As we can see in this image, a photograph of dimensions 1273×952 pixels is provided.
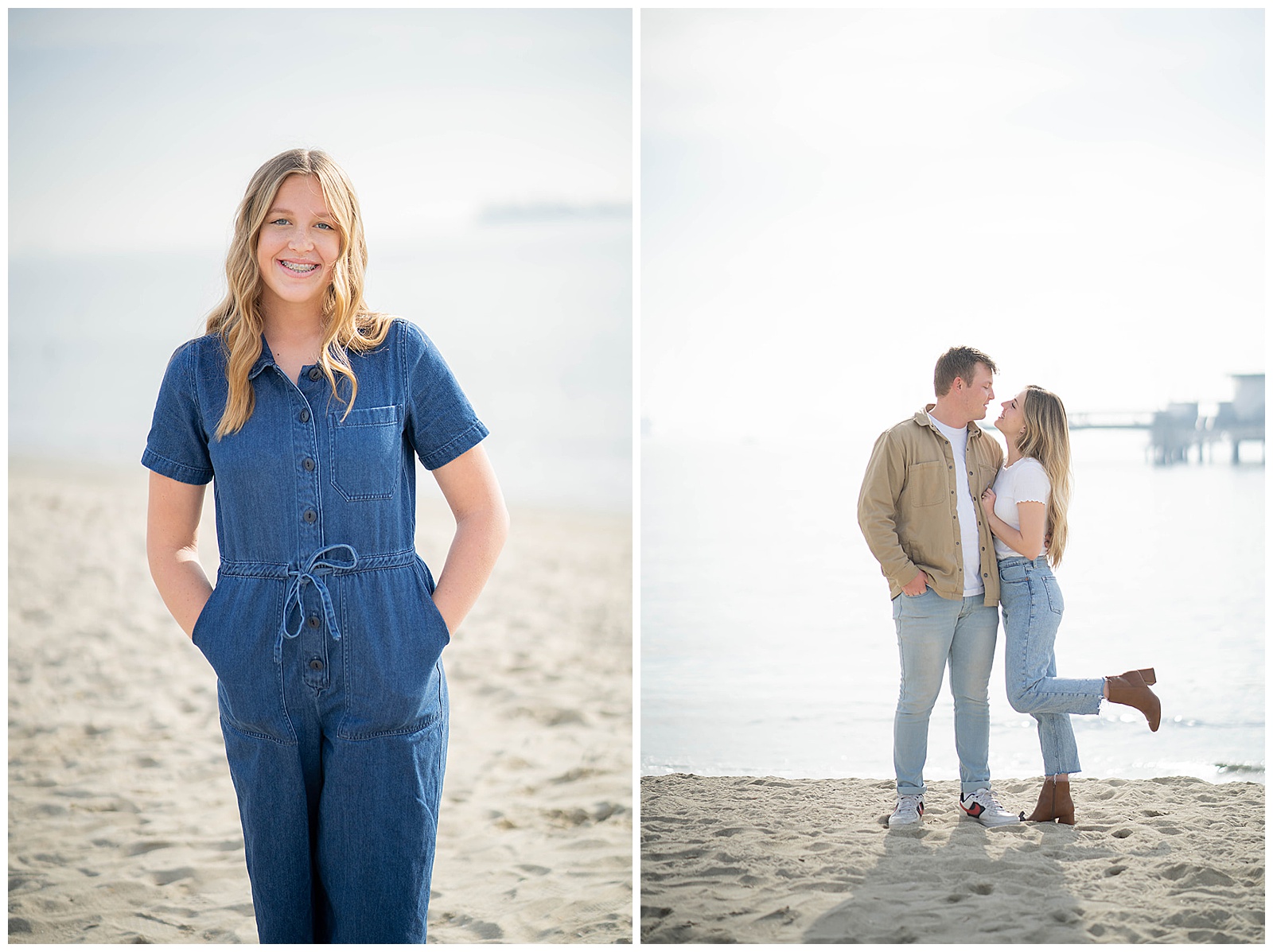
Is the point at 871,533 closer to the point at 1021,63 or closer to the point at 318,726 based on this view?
the point at 318,726

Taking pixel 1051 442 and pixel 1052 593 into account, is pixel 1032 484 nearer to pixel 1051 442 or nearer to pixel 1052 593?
pixel 1051 442

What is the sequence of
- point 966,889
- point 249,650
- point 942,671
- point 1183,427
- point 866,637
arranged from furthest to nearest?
1. point 1183,427
2. point 866,637
3. point 942,671
4. point 966,889
5. point 249,650

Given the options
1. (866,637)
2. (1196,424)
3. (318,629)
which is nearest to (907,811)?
(318,629)

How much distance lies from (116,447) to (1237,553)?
1835cm

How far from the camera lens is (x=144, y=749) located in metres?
4.38

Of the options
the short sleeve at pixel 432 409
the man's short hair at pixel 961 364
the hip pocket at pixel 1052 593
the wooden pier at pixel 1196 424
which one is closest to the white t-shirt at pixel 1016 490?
the hip pocket at pixel 1052 593

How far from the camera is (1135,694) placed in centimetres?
299

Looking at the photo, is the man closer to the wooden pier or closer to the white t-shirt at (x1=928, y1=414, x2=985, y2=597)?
the white t-shirt at (x1=928, y1=414, x2=985, y2=597)

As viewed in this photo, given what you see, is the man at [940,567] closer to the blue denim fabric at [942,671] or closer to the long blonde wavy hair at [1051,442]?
the blue denim fabric at [942,671]

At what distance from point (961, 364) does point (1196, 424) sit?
21607mm

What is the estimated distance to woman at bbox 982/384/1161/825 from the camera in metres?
2.99

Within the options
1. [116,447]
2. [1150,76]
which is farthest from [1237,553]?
[116,447]

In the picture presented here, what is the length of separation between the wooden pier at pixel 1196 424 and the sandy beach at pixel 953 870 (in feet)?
60.2

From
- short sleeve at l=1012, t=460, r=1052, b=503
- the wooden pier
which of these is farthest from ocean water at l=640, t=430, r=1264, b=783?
the wooden pier
